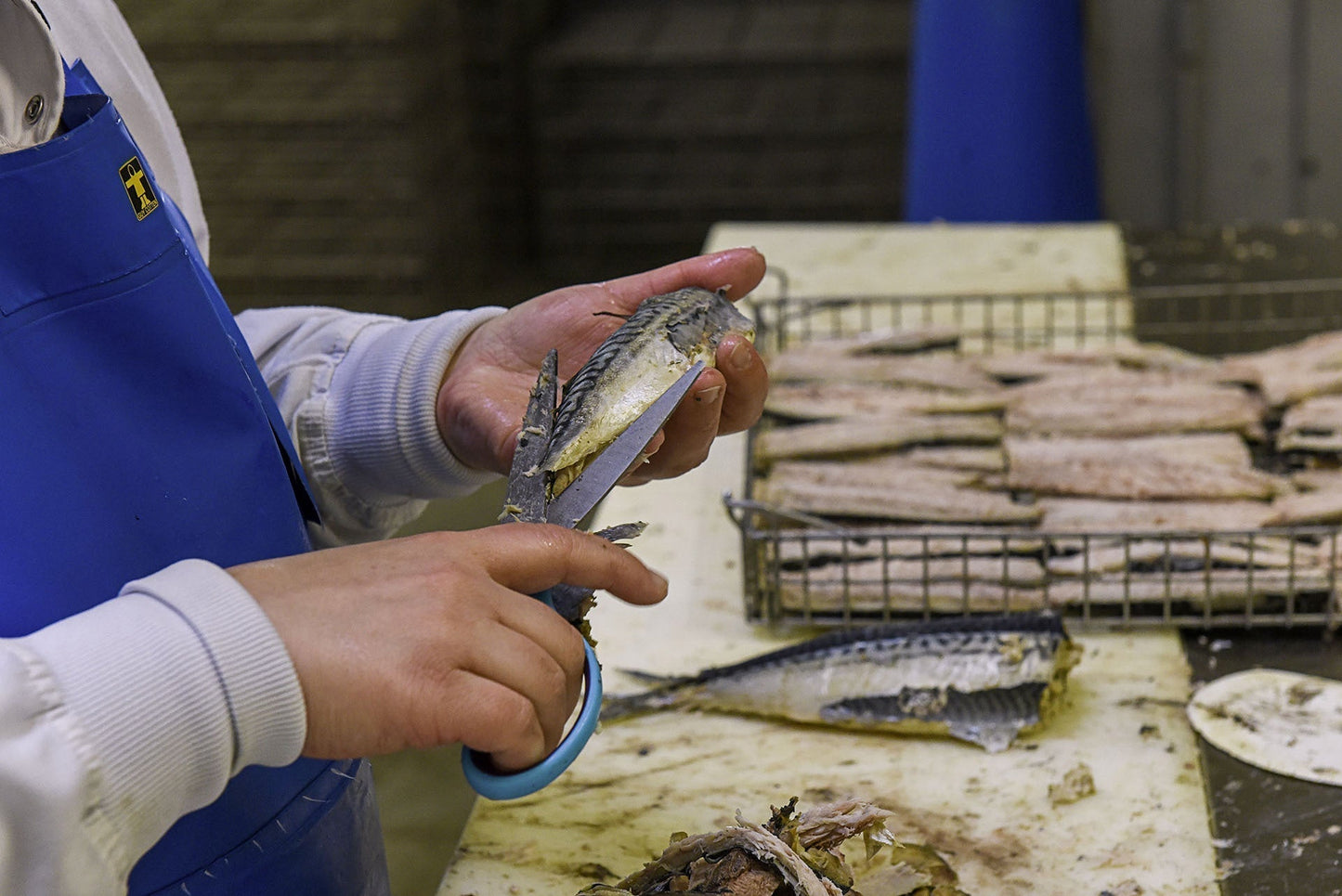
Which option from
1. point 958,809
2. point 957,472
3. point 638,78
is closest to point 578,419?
point 958,809

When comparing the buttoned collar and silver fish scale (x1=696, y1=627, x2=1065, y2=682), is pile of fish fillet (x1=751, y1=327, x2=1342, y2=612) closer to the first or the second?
silver fish scale (x1=696, y1=627, x2=1065, y2=682)

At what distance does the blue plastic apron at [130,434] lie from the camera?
102 cm

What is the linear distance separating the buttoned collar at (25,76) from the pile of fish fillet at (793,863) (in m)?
0.81

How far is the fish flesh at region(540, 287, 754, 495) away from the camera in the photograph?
1254 mm

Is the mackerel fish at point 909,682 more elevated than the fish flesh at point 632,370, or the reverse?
the fish flesh at point 632,370

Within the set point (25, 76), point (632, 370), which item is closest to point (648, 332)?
point (632, 370)

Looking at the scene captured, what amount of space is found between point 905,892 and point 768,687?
472 mm

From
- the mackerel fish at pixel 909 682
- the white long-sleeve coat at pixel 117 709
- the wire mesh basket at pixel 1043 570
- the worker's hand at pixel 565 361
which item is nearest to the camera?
the white long-sleeve coat at pixel 117 709

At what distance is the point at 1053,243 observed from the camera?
12.3 ft

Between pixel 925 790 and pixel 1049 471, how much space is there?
0.86 meters

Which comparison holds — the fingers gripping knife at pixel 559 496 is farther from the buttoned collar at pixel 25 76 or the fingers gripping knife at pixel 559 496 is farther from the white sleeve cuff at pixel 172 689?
the buttoned collar at pixel 25 76

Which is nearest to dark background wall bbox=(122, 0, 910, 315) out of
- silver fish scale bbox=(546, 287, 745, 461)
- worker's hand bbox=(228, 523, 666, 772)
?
silver fish scale bbox=(546, 287, 745, 461)

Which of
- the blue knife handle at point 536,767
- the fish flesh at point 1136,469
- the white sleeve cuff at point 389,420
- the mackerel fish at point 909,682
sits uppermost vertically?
the white sleeve cuff at point 389,420

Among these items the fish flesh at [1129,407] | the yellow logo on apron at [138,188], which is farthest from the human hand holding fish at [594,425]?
the fish flesh at [1129,407]
